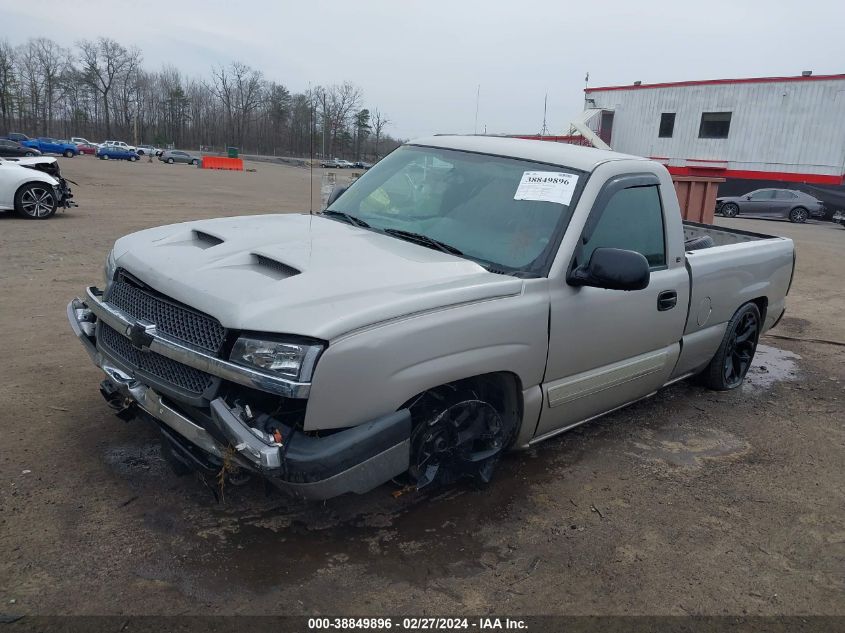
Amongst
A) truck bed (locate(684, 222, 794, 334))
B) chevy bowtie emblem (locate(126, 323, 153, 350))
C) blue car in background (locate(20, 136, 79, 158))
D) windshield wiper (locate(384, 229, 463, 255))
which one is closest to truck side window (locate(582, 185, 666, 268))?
truck bed (locate(684, 222, 794, 334))

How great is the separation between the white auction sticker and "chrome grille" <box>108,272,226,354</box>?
179cm

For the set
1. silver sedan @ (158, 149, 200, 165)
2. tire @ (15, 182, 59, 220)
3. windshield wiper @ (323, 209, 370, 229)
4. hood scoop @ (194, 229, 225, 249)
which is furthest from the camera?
silver sedan @ (158, 149, 200, 165)

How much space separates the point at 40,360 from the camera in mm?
4957

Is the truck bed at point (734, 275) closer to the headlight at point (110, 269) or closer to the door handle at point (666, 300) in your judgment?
the door handle at point (666, 300)

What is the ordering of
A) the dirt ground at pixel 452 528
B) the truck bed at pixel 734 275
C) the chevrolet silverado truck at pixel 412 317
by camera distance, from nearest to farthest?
the chevrolet silverado truck at pixel 412 317, the dirt ground at pixel 452 528, the truck bed at pixel 734 275

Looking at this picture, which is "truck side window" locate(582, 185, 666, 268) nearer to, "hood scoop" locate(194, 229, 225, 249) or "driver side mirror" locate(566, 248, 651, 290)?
"driver side mirror" locate(566, 248, 651, 290)

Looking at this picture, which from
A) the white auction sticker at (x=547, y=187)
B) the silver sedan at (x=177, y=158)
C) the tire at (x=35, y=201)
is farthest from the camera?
the silver sedan at (x=177, y=158)

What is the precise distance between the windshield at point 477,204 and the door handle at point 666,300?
0.93 meters

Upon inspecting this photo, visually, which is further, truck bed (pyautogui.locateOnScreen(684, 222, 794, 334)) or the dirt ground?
truck bed (pyautogui.locateOnScreen(684, 222, 794, 334))

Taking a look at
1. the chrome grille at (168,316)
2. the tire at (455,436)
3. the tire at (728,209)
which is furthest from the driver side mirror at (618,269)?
the tire at (728,209)

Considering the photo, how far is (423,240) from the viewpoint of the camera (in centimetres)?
354

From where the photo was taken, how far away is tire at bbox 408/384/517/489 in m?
3.01

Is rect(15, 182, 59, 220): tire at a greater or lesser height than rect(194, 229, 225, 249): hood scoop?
lesser

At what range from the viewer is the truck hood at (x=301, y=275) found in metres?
2.56
